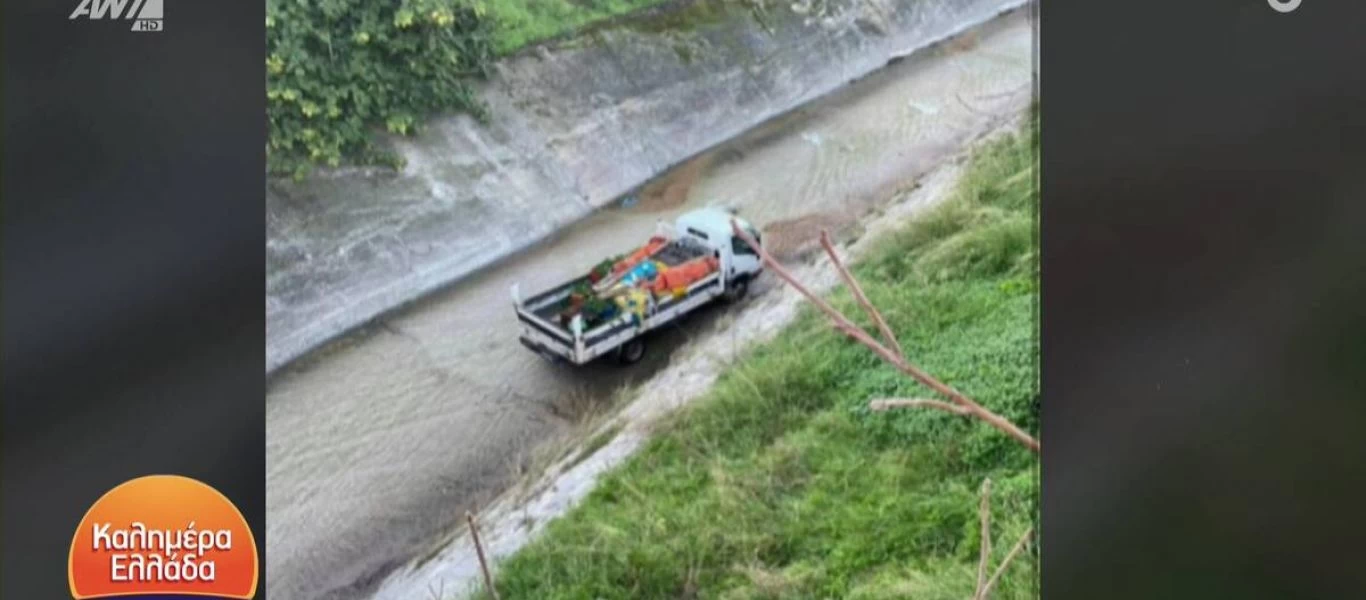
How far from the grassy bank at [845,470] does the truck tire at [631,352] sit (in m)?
0.15

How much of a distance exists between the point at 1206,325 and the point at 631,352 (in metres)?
1.16

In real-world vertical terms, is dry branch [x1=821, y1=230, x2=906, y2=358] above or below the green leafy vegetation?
below

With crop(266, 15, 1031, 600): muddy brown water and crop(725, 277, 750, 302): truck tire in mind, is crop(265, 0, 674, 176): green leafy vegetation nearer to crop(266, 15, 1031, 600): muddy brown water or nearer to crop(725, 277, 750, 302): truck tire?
crop(266, 15, 1031, 600): muddy brown water

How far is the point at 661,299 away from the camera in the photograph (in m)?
2.26

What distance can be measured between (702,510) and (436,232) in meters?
0.81

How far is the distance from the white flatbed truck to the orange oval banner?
2.29 ft

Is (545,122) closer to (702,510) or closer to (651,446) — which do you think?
(651,446)

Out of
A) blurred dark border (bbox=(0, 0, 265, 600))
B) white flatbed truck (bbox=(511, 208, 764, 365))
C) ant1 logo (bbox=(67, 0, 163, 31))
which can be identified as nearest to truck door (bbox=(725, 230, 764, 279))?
white flatbed truck (bbox=(511, 208, 764, 365))

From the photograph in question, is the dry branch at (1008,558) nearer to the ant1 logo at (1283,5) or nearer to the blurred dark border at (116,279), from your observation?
the ant1 logo at (1283,5)

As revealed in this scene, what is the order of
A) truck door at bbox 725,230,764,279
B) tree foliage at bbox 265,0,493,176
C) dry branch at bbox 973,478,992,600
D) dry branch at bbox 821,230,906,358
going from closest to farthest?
1. dry branch at bbox 821,230,906,358
2. dry branch at bbox 973,478,992,600
3. tree foliage at bbox 265,0,493,176
4. truck door at bbox 725,230,764,279

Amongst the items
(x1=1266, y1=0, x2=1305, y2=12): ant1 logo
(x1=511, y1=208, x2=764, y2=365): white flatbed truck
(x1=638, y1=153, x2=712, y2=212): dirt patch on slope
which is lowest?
(x1=511, y1=208, x2=764, y2=365): white flatbed truck

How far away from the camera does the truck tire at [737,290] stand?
7.45 ft

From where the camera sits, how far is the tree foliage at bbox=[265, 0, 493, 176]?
84.8 inches

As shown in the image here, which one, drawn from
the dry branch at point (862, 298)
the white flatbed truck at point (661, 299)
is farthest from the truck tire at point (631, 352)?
the dry branch at point (862, 298)
